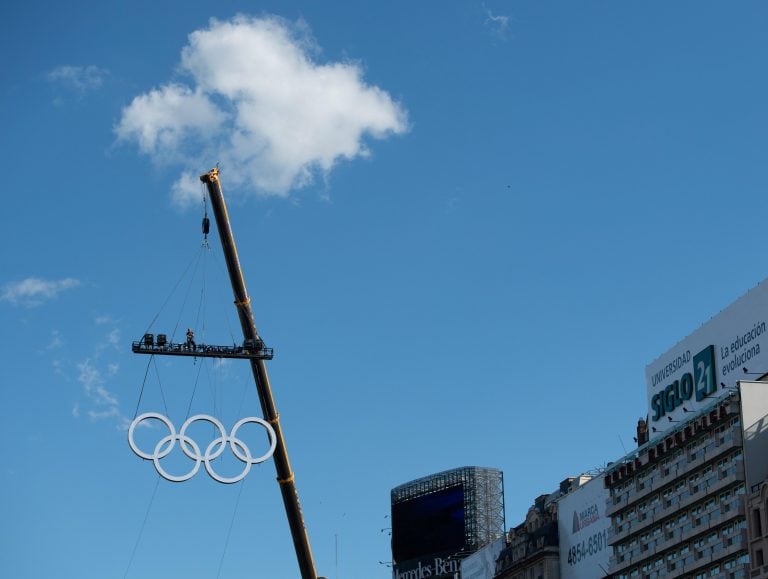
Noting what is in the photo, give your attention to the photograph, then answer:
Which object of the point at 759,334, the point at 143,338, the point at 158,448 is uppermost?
the point at 759,334

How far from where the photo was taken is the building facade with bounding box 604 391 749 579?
145000 millimetres

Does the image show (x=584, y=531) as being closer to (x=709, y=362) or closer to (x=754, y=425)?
(x=709, y=362)

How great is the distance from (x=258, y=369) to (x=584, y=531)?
3189 inches

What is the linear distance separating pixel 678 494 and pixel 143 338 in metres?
68.6

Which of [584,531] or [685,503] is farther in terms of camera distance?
[584,531]

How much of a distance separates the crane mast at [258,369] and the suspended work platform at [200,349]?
1.67 ft

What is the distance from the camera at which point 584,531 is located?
18450 cm

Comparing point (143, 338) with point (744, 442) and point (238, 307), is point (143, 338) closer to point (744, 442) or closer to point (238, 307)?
point (238, 307)

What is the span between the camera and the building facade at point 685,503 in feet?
476

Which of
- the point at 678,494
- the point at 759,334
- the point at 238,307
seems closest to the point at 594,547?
the point at 678,494

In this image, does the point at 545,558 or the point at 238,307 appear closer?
the point at 238,307

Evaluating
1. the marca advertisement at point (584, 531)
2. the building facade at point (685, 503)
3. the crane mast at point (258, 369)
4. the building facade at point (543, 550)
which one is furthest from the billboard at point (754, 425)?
the building facade at point (543, 550)

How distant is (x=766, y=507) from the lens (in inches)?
5369

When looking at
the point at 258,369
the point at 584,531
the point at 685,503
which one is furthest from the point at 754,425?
the point at 258,369
